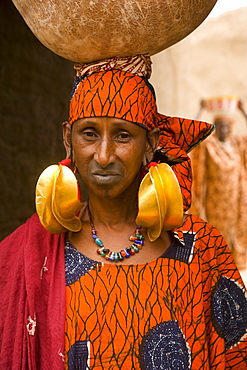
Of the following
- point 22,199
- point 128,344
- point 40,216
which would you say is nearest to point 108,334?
point 128,344

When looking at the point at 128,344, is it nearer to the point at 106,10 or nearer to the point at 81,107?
the point at 81,107

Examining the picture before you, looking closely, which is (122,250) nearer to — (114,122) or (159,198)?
(159,198)

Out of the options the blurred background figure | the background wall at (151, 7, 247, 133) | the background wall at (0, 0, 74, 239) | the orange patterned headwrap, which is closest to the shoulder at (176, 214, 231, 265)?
the orange patterned headwrap

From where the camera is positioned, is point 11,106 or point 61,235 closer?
point 61,235

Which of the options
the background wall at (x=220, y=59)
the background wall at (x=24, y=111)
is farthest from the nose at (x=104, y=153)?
the background wall at (x=220, y=59)

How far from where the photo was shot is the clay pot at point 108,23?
1810 mm

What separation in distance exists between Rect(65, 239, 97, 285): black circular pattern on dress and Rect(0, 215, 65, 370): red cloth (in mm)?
23

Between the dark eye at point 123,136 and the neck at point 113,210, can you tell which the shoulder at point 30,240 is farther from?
the dark eye at point 123,136

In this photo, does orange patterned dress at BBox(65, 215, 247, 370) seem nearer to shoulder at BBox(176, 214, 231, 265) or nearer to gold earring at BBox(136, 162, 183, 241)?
shoulder at BBox(176, 214, 231, 265)

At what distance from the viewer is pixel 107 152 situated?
6.22ft

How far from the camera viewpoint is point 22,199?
339 centimetres

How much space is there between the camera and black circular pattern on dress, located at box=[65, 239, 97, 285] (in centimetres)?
197

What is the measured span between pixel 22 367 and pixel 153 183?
0.75 meters

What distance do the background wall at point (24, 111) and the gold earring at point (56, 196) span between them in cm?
130
